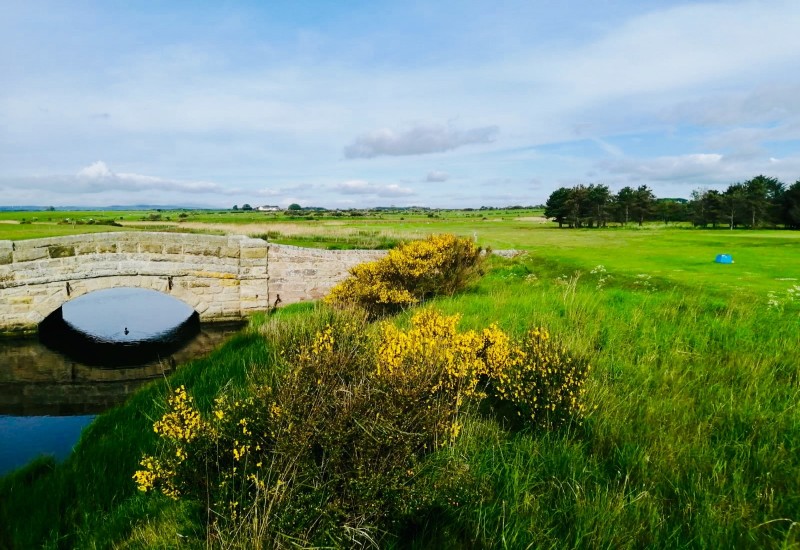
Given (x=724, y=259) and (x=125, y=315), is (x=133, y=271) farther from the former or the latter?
(x=724, y=259)

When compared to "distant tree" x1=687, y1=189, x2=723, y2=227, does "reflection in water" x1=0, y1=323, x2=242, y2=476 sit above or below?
below

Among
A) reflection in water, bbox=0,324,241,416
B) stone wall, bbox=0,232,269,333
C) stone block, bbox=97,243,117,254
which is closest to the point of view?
reflection in water, bbox=0,324,241,416

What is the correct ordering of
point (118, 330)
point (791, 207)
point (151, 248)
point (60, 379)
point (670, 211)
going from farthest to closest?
1. point (670, 211)
2. point (791, 207)
3. point (118, 330)
4. point (151, 248)
5. point (60, 379)

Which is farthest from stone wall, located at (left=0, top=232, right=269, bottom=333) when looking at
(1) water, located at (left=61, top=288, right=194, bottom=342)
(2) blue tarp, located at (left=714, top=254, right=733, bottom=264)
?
(2) blue tarp, located at (left=714, top=254, right=733, bottom=264)

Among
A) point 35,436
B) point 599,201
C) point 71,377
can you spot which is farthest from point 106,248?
point 599,201

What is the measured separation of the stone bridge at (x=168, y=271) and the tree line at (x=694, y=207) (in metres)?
49.3

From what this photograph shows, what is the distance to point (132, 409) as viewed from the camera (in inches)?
288

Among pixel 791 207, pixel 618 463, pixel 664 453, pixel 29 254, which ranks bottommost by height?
pixel 618 463

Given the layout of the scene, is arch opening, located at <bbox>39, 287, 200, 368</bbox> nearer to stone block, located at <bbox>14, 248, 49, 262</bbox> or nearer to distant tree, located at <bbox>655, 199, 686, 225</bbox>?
stone block, located at <bbox>14, 248, 49, 262</bbox>

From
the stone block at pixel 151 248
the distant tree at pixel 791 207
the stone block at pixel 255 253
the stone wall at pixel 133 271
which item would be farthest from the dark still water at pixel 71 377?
the distant tree at pixel 791 207

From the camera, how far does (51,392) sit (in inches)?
381

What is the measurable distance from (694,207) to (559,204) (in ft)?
59.1

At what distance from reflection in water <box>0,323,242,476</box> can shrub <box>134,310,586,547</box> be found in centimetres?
511

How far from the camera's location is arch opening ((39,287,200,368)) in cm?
1226
